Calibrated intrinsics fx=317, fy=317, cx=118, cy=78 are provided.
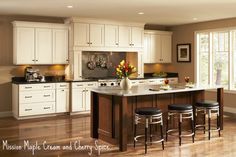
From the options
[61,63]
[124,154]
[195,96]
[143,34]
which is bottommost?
[124,154]

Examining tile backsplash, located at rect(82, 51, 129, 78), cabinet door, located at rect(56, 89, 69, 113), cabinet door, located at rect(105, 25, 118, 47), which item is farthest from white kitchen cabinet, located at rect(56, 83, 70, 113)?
cabinet door, located at rect(105, 25, 118, 47)

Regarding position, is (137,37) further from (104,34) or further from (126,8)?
(126,8)

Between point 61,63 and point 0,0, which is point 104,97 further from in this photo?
point 61,63

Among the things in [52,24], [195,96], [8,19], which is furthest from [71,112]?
[195,96]

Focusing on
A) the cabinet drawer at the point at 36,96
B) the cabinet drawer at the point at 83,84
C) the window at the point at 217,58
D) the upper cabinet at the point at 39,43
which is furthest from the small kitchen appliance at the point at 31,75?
the window at the point at 217,58

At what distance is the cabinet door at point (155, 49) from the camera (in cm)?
984

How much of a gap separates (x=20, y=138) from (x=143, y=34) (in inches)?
200

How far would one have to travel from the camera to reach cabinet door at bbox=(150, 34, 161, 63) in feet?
32.3

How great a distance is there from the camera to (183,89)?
Answer: 5.71 metres

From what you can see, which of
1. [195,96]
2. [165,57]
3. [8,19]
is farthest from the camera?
[165,57]

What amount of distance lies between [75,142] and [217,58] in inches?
204

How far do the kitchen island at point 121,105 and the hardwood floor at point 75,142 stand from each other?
0.65ft

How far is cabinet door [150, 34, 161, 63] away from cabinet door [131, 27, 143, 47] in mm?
588

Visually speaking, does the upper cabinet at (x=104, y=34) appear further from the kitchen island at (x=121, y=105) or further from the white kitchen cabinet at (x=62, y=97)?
the kitchen island at (x=121, y=105)
